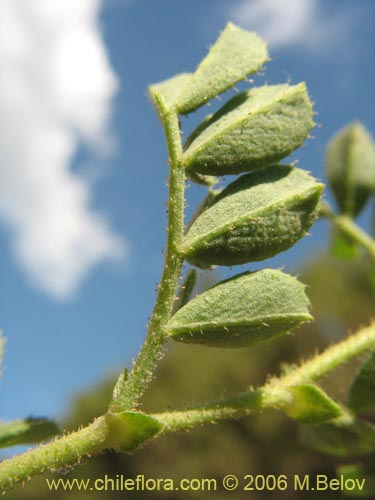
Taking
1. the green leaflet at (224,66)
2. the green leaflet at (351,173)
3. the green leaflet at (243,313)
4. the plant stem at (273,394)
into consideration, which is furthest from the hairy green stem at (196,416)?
the green leaflet at (351,173)

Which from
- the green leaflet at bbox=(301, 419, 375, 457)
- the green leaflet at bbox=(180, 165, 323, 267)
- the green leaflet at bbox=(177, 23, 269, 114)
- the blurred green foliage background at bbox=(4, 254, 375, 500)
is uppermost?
the blurred green foliage background at bbox=(4, 254, 375, 500)

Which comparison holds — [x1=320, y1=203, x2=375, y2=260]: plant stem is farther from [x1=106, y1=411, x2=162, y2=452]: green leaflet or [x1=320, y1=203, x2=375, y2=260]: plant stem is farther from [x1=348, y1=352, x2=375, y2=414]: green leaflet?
[x1=106, y1=411, x2=162, y2=452]: green leaflet

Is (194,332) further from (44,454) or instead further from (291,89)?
(291,89)

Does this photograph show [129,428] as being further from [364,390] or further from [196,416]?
[364,390]

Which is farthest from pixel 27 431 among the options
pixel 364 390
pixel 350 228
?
pixel 350 228

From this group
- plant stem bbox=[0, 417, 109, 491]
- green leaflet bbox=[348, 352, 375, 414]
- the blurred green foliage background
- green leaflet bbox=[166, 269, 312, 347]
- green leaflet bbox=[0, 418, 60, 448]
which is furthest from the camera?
the blurred green foliage background

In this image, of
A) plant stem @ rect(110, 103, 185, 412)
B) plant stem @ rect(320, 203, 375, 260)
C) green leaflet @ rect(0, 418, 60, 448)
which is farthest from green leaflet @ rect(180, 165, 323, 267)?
plant stem @ rect(320, 203, 375, 260)
